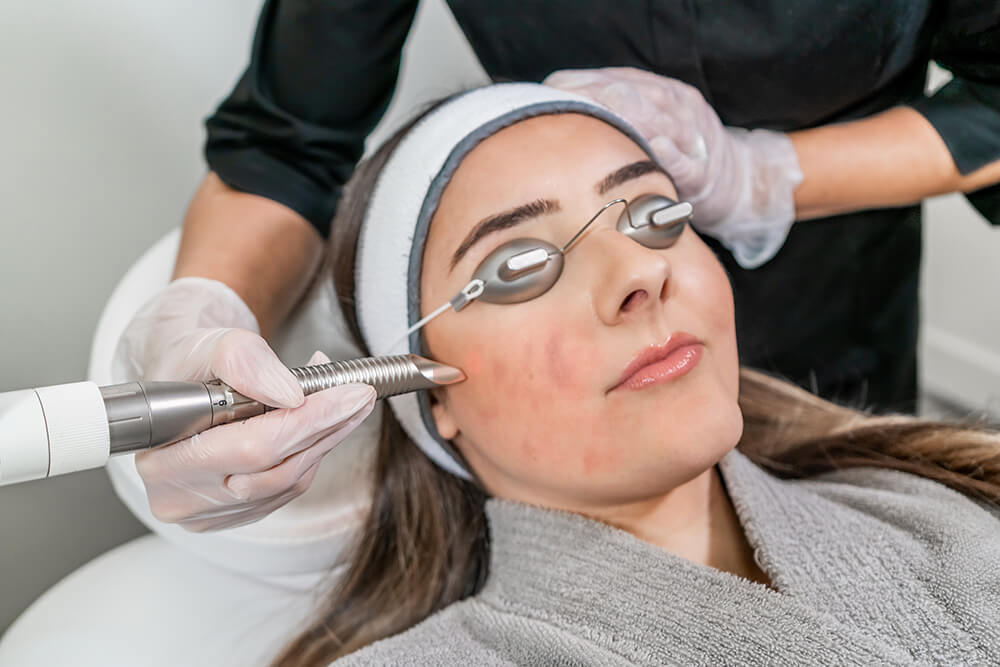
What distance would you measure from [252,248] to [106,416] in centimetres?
52

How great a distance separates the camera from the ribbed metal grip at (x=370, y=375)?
0.88 metres

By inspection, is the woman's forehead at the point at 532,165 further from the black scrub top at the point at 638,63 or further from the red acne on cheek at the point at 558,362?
the black scrub top at the point at 638,63

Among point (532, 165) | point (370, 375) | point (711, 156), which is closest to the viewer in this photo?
point (370, 375)

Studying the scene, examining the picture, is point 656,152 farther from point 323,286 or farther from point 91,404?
point 91,404

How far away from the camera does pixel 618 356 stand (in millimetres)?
950

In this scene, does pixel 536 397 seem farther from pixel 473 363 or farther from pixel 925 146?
pixel 925 146

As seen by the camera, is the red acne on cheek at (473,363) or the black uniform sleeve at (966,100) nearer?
the red acne on cheek at (473,363)

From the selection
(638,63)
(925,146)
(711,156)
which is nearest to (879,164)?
(925,146)

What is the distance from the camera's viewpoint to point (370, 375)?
3.03ft

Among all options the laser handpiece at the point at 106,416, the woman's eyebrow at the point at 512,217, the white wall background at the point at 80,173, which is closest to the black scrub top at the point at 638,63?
the white wall background at the point at 80,173

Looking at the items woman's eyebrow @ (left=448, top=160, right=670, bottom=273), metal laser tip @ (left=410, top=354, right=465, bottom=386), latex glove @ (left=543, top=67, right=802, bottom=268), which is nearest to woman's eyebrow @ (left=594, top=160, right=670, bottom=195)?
woman's eyebrow @ (left=448, top=160, right=670, bottom=273)

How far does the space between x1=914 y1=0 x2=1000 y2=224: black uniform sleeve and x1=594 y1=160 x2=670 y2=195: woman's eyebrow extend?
0.52 m

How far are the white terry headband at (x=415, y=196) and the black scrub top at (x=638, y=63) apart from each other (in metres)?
0.19

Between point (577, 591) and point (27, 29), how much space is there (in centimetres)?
114
